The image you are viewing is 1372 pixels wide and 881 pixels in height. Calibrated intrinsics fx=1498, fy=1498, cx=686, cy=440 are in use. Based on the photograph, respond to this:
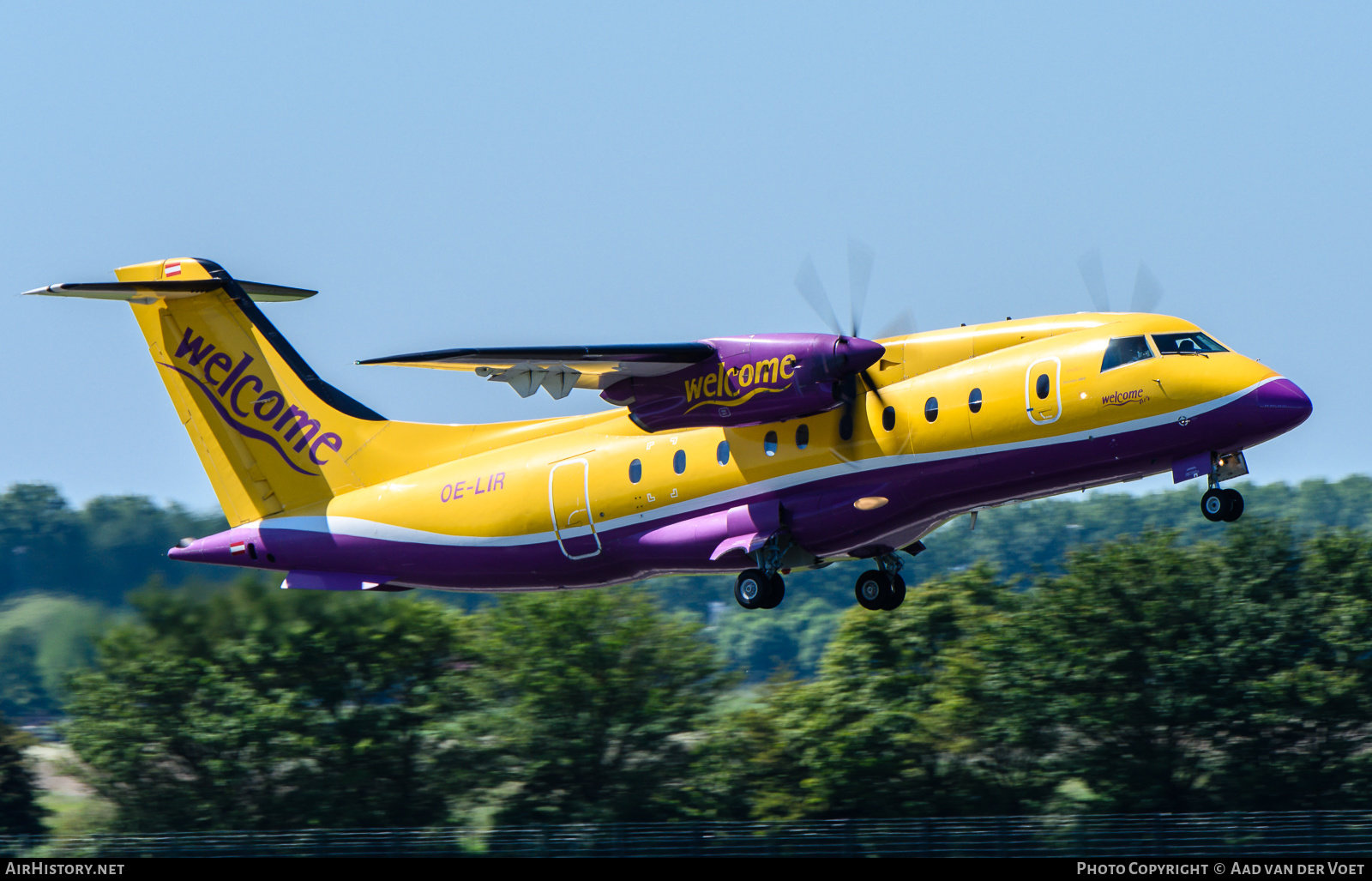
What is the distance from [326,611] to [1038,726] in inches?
A: 717

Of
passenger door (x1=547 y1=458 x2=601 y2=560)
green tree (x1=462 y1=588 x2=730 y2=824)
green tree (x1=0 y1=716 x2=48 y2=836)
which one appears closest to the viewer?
passenger door (x1=547 y1=458 x2=601 y2=560)

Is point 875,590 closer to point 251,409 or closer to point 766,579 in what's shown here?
point 766,579

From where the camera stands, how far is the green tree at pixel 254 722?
121 ft

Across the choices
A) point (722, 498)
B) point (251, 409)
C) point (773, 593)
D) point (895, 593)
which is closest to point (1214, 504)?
point (895, 593)

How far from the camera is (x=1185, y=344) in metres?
17.8

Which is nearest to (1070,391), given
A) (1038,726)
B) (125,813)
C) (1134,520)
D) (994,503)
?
(994,503)

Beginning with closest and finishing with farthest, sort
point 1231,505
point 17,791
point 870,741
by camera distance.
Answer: point 1231,505, point 17,791, point 870,741

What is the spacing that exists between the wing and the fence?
10.1 m

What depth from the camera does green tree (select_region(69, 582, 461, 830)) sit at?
3684 cm

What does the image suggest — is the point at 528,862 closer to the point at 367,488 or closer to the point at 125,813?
the point at 367,488

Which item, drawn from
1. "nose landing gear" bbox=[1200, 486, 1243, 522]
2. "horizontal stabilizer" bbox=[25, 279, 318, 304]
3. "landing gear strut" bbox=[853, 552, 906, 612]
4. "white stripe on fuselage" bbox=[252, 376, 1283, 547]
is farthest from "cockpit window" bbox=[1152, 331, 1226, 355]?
"horizontal stabilizer" bbox=[25, 279, 318, 304]

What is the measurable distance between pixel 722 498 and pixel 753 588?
4.26 feet

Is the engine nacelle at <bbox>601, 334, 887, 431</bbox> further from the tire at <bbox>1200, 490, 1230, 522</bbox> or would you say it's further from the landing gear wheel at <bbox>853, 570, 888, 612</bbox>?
the tire at <bbox>1200, 490, 1230, 522</bbox>

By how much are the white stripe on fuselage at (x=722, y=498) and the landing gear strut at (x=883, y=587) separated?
224cm
